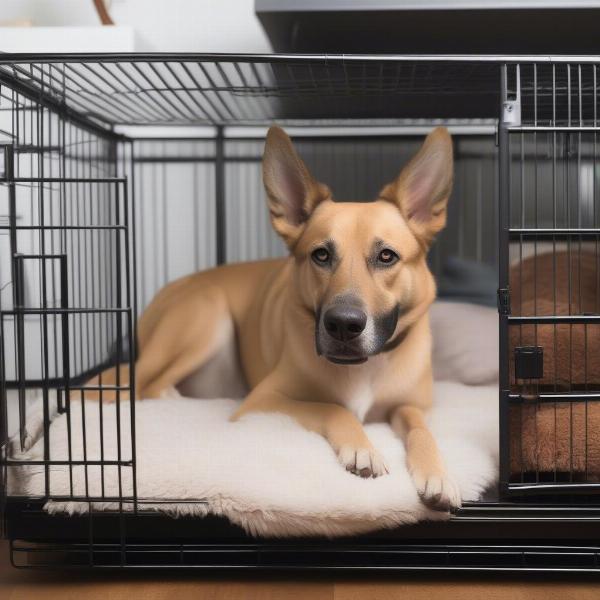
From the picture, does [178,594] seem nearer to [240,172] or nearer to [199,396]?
[199,396]

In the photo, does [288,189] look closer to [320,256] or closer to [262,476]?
[320,256]

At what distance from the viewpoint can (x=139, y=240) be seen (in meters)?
2.99

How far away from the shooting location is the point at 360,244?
1686 mm

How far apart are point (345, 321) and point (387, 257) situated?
0.24 m

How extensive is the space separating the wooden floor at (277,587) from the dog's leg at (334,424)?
22 cm

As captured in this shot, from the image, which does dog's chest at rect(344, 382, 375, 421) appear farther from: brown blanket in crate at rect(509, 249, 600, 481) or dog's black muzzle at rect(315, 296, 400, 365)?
brown blanket in crate at rect(509, 249, 600, 481)

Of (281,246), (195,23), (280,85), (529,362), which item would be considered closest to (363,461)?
(529,362)

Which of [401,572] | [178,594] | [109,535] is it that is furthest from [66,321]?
[401,572]

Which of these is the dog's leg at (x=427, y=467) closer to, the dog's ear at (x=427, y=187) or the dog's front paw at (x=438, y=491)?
the dog's front paw at (x=438, y=491)

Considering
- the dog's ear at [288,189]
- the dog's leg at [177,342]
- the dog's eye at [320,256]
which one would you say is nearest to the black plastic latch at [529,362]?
the dog's eye at [320,256]

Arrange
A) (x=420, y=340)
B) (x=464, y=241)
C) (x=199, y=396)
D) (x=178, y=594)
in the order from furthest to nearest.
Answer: (x=464, y=241), (x=199, y=396), (x=420, y=340), (x=178, y=594)

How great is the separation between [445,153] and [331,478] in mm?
725

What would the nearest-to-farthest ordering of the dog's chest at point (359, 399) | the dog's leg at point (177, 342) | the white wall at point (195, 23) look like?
the dog's chest at point (359, 399) < the dog's leg at point (177, 342) < the white wall at point (195, 23)

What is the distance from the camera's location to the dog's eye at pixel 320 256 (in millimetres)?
1711
